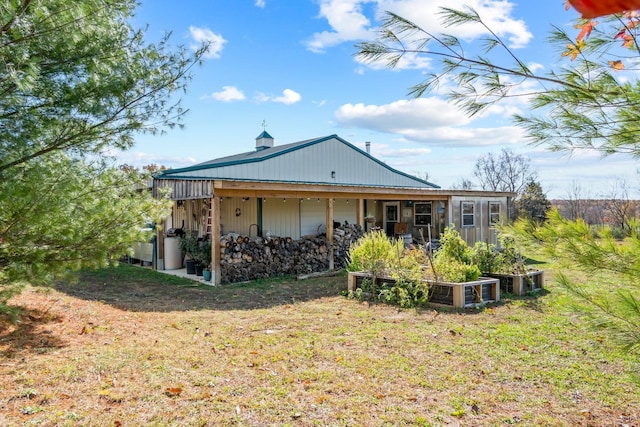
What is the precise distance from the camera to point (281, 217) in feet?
41.1

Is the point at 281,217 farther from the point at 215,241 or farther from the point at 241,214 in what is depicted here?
the point at 215,241

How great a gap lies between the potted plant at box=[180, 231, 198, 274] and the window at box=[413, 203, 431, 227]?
26.2 ft

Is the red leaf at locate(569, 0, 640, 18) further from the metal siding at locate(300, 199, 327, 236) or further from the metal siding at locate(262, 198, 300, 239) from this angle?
the metal siding at locate(300, 199, 327, 236)

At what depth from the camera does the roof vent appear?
1641 centimetres

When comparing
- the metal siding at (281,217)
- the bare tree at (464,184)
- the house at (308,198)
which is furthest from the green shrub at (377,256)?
the bare tree at (464,184)

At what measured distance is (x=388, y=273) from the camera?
7.75 metres

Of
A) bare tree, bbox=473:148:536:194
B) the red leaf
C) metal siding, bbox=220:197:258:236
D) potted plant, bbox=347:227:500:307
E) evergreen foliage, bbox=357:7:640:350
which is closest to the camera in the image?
the red leaf

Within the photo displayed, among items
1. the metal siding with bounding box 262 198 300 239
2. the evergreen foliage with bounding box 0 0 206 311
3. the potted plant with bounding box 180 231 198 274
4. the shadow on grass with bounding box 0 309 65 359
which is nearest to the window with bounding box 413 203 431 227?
the metal siding with bounding box 262 198 300 239

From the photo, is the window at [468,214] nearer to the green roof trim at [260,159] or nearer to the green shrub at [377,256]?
the green roof trim at [260,159]

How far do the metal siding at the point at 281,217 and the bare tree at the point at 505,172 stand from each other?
57.0 feet

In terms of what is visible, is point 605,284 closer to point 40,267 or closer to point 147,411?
point 147,411

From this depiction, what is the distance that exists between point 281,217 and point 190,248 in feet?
9.23

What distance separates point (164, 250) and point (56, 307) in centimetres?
584

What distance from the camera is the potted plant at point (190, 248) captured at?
10.9 metres
